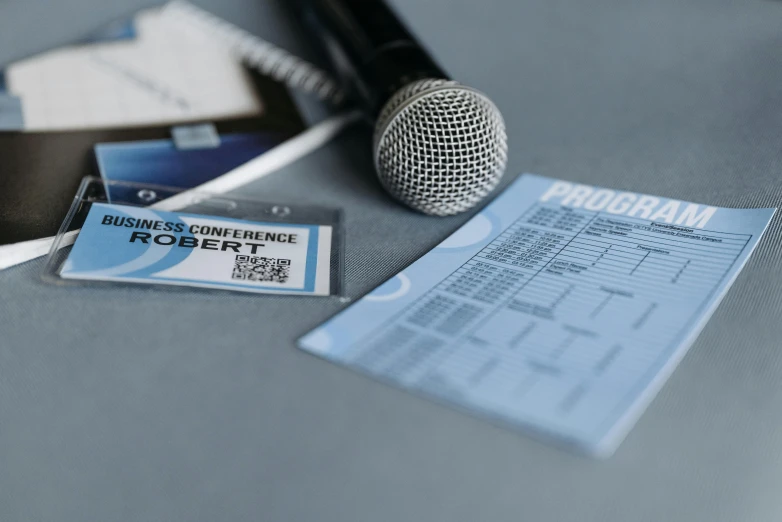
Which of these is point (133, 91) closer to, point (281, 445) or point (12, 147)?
point (12, 147)

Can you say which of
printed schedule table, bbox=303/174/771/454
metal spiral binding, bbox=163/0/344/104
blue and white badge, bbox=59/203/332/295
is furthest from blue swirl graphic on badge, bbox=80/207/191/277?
metal spiral binding, bbox=163/0/344/104

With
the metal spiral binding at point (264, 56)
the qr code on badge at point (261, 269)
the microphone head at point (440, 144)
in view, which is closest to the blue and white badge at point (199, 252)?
the qr code on badge at point (261, 269)

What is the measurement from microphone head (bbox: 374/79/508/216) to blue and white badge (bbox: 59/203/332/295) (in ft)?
0.33

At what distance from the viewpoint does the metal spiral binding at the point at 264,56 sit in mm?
967

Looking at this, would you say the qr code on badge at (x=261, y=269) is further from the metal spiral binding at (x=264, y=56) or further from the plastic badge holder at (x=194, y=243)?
the metal spiral binding at (x=264, y=56)

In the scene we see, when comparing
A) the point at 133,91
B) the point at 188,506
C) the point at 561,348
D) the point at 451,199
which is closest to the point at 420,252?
the point at 451,199

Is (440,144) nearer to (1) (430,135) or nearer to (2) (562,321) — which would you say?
(1) (430,135)

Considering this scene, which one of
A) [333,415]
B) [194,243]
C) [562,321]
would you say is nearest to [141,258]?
[194,243]

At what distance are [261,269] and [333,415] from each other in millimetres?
186

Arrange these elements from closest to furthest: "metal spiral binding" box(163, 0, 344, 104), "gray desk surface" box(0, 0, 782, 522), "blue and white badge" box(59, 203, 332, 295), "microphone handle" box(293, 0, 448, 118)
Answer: "gray desk surface" box(0, 0, 782, 522)
"blue and white badge" box(59, 203, 332, 295)
"microphone handle" box(293, 0, 448, 118)
"metal spiral binding" box(163, 0, 344, 104)

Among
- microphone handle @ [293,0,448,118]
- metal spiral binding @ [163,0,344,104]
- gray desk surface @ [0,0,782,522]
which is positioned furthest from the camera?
metal spiral binding @ [163,0,344,104]

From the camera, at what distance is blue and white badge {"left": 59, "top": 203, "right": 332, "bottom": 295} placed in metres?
0.65

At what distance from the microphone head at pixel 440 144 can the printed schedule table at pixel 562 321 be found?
2.3 inches

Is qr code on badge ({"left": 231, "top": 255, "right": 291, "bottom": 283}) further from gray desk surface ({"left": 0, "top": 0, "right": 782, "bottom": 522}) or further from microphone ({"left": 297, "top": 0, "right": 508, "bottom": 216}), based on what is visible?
microphone ({"left": 297, "top": 0, "right": 508, "bottom": 216})
